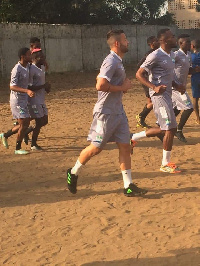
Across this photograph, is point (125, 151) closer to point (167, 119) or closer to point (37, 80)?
point (167, 119)

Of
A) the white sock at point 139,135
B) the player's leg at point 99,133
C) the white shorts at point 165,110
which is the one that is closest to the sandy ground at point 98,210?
the white sock at point 139,135

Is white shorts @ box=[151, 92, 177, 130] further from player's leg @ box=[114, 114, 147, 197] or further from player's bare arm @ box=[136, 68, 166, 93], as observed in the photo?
player's leg @ box=[114, 114, 147, 197]

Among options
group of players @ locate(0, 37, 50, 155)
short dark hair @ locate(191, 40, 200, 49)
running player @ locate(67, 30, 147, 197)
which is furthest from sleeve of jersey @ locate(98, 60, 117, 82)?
short dark hair @ locate(191, 40, 200, 49)

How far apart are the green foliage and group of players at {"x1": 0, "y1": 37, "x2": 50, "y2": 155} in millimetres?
18760

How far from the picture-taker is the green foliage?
27.0 meters

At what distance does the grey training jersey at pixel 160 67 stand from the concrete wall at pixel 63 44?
15158 millimetres

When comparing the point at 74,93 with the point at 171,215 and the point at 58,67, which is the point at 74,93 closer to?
the point at 58,67

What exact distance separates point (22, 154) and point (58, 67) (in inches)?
648

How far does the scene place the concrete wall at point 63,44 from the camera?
70.1 ft

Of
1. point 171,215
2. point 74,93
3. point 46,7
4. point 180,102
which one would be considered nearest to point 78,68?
point 46,7

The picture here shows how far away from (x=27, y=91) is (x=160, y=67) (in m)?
2.30

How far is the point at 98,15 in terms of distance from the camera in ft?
100.0

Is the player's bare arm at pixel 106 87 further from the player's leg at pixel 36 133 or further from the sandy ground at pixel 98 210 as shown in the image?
the player's leg at pixel 36 133

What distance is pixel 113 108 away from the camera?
18.8 feet
